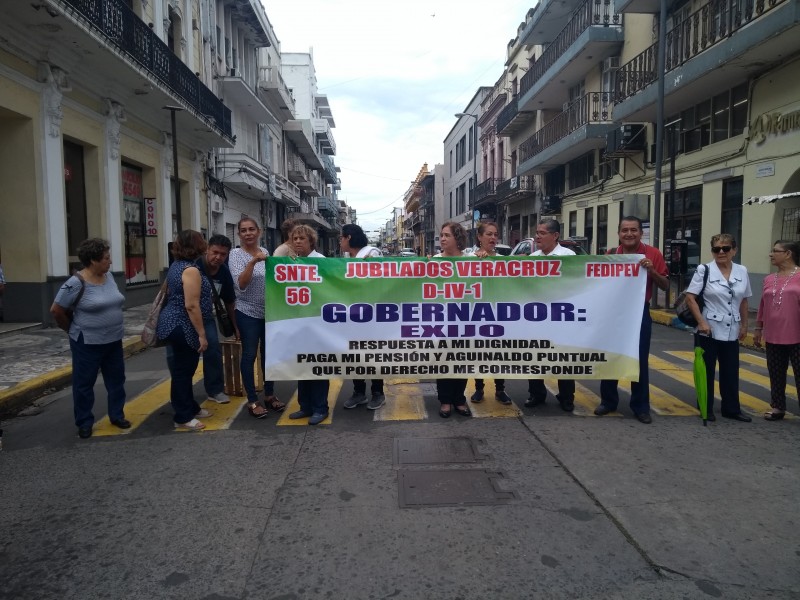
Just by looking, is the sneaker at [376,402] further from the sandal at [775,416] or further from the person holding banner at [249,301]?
the sandal at [775,416]

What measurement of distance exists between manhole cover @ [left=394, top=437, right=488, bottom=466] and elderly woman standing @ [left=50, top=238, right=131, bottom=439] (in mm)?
2759

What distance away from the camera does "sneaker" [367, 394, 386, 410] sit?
5.86 meters

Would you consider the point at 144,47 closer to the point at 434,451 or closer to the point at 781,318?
the point at 434,451

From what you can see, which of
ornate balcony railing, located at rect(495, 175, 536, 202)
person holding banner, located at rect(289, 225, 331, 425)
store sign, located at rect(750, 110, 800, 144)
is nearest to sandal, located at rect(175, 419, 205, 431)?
person holding banner, located at rect(289, 225, 331, 425)

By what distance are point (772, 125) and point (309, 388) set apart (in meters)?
12.5

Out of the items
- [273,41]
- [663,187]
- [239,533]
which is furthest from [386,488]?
[273,41]

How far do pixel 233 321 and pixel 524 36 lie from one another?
26372mm

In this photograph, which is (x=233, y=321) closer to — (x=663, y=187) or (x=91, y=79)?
(x=91, y=79)

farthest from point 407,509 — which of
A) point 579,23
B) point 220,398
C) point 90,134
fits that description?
point 579,23

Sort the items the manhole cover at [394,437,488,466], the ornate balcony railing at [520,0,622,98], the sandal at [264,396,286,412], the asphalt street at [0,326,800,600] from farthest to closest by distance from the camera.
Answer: the ornate balcony railing at [520,0,622,98]
the sandal at [264,396,286,412]
the manhole cover at [394,437,488,466]
the asphalt street at [0,326,800,600]

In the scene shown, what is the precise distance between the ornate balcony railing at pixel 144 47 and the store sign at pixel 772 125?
1442cm

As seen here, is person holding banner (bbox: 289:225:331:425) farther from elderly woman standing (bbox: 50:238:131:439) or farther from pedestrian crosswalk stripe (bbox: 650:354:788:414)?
pedestrian crosswalk stripe (bbox: 650:354:788:414)

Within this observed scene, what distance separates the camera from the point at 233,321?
18.8 ft

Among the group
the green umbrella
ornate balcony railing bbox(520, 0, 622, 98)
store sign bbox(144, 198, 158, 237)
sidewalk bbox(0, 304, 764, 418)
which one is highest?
ornate balcony railing bbox(520, 0, 622, 98)
